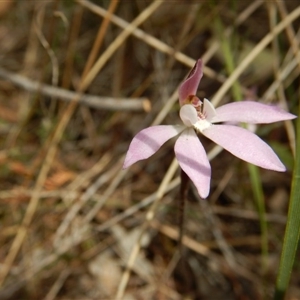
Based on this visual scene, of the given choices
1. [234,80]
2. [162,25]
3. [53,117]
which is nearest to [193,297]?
[234,80]

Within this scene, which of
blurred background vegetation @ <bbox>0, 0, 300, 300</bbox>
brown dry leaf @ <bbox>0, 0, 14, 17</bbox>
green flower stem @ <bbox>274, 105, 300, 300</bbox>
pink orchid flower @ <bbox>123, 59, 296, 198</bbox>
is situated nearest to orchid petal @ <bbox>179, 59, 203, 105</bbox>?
pink orchid flower @ <bbox>123, 59, 296, 198</bbox>

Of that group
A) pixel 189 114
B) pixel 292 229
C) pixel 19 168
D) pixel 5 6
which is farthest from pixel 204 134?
pixel 5 6

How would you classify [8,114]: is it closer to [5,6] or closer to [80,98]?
[80,98]

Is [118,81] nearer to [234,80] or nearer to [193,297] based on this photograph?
[234,80]

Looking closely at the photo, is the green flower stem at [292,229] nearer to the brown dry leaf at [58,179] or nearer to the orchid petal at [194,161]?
the orchid petal at [194,161]

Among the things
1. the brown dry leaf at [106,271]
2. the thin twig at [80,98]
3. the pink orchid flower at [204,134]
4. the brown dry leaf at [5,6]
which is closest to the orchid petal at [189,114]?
the pink orchid flower at [204,134]

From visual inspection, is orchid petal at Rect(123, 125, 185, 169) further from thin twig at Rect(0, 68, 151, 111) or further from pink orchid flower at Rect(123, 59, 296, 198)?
thin twig at Rect(0, 68, 151, 111)

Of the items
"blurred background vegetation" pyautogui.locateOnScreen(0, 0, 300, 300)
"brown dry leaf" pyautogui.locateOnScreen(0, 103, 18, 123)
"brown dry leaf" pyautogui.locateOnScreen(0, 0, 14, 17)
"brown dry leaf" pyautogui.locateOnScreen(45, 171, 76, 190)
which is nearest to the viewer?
"blurred background vegetation" pyautogui.locateOnScreen(0, 0, 300, 300)
